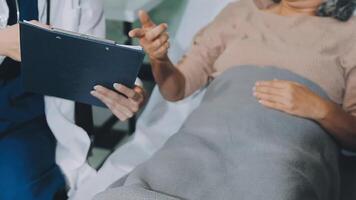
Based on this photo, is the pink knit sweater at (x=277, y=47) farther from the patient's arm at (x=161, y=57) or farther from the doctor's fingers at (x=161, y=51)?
the doctor's fingers at (x=161, y=51)

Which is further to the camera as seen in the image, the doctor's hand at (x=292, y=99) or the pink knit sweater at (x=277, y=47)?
the pink knit sweater at (x=277, y=47)

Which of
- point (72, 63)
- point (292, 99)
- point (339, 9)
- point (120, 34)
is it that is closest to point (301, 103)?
point (292, 99)

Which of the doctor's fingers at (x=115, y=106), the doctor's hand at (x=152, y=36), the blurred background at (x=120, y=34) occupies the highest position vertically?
the doctor's hand at (x=152, y=36)

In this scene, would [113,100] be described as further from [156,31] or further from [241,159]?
[241,159]

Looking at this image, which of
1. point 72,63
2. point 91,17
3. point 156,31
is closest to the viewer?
point 72,63

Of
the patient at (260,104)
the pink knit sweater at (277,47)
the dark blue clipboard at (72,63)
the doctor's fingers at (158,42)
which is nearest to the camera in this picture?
the dark blue clipboard at (72,63)

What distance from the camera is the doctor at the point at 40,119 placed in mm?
1161

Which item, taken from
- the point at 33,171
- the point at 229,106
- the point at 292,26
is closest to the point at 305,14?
the point at 292,26

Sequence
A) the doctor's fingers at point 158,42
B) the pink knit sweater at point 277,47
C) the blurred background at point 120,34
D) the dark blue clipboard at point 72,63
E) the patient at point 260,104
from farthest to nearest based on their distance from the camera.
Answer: the blurred background at point 120,34
the pink knit sweater at point 277,47
the doctor's fingers at point 158,42
the patient at point 260,104
the dark blue clipboard at point 72,63

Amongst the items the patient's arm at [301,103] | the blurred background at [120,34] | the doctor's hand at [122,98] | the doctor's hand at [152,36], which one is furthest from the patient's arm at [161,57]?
the blurred background at [120,34]

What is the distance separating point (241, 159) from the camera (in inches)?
42.7

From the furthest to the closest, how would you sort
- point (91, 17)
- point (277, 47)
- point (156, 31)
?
point (277, 47) → point (91, 17) → point (156, 31)

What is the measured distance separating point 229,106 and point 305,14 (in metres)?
0.37

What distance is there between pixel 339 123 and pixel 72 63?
63 centimetres
